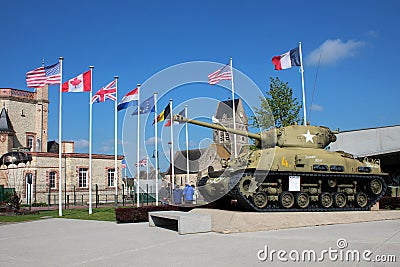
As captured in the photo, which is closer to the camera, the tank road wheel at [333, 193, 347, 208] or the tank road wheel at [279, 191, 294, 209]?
the tank road wheel at [279, 191, 294, 209]

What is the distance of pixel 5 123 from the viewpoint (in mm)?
46812

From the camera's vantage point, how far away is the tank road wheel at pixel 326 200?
17234mm

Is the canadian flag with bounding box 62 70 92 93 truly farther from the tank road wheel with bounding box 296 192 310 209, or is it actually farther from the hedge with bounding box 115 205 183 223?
the tank road wheel with bounding box 296 192 310 209

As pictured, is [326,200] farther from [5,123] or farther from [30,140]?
[30,140]

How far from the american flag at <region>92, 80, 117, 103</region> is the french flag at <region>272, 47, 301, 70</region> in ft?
29.5

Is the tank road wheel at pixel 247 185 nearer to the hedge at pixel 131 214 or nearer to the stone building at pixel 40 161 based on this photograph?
the hedge at pixel 131 214

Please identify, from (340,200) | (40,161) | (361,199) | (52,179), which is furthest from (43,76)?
(52,179)

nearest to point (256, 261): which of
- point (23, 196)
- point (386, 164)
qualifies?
point (386, 164)

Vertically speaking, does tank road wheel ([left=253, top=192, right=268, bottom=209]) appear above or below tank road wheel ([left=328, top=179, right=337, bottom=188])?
below

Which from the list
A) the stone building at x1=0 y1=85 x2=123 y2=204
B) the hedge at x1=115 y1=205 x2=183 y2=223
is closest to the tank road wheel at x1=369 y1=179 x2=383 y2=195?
the hedge at x1=115 y1=205 x2=183 y2=223

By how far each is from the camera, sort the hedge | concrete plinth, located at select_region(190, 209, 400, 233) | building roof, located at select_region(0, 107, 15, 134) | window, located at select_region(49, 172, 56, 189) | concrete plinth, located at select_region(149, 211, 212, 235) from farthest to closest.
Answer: building roof, located at select_region(0, 107, 15, 134)
window, located at select_region(49, 172, 56, 189)
the hedge
concrete plinth, located at select_region(190, 209, 400, 233)
concrete plinth, located at select_region(149, 211, 212, 235)

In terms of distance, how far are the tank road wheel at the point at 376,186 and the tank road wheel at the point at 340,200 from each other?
4.92 feet

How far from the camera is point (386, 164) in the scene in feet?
120

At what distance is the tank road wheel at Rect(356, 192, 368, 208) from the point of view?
18031 millimetres
